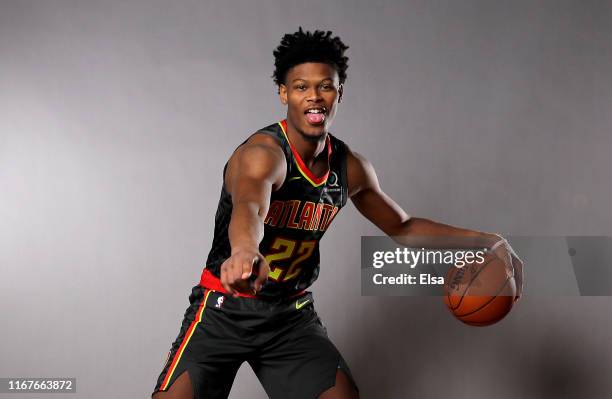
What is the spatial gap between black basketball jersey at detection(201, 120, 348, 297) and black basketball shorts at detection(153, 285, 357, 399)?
0.26 feet

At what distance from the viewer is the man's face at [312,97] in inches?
104

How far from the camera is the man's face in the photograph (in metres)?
2.63

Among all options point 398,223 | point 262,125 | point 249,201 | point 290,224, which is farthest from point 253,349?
point 262,125

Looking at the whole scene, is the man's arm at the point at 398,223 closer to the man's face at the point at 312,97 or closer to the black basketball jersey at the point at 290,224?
the black basketball jersey at the point at 290,224

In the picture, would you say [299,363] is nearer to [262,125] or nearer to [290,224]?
[290,224]

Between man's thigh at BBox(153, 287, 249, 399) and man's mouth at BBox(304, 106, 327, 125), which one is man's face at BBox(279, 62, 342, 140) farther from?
man's thigh at BBox(153, 287, 249, 399)

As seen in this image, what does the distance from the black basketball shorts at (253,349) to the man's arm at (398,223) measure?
59 cm

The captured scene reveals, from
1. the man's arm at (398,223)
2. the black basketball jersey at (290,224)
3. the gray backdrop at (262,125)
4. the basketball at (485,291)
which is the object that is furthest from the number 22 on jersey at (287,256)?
the gray backdrop at (262,125)

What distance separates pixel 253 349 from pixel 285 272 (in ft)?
1.00

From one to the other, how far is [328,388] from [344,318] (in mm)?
1323

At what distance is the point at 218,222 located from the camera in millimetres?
2703

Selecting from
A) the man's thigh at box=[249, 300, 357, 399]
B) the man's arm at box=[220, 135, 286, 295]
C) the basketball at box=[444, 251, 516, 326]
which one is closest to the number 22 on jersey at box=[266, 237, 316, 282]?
the man's thigh at box=[249, 300, 357, 399]

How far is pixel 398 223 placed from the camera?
3053 mm

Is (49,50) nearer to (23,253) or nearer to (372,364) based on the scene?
(23,253)
